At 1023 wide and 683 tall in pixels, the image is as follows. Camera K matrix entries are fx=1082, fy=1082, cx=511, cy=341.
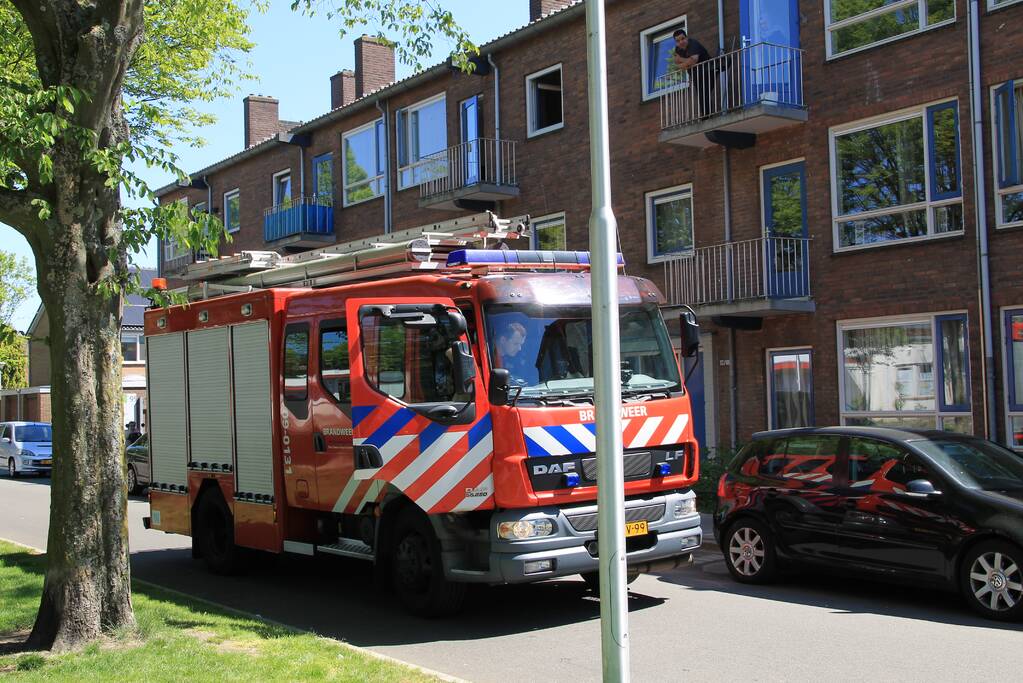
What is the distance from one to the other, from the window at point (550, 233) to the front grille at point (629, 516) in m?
13.6

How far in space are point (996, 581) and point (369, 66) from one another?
86.0ft

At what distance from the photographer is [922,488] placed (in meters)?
8.87

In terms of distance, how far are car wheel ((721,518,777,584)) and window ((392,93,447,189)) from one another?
619 inches

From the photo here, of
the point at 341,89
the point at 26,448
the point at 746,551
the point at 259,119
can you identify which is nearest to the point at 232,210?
the point at 259,119

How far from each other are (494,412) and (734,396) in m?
11.1

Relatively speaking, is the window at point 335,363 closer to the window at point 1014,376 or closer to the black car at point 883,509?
the black car at point 883,509

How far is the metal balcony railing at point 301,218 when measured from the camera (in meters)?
29.0

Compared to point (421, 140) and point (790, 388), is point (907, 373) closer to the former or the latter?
point (790, 388)

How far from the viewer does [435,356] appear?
8648 millimetres

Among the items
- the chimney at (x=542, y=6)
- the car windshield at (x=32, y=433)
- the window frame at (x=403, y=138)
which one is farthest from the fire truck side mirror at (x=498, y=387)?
the car windshield at (x=32, y=433)

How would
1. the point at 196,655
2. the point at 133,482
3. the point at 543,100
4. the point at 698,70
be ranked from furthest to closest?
the point at 133,482, the point at 543,100, the point at 698,70, the point at 196,655

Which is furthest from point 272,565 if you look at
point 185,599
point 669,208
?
point 669,208

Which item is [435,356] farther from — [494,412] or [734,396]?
[734,396]

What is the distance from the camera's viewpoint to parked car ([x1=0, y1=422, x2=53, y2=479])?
3117 cm
